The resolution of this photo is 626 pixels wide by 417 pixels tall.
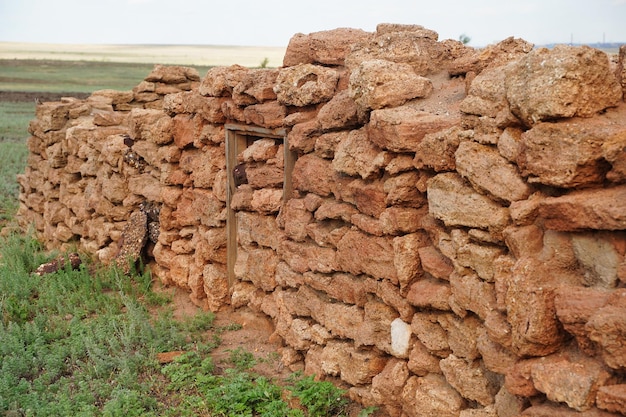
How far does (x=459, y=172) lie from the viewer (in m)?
3.93

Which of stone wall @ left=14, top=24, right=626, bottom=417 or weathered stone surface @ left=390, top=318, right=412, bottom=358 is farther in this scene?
weathered stone surface @ left=390, top=318, right=412, bottom=358

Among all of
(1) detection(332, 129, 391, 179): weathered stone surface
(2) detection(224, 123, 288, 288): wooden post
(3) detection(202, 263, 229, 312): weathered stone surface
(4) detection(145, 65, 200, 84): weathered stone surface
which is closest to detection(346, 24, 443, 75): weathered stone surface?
(1) detection(332, 129, 391, 179): weathered stone surface

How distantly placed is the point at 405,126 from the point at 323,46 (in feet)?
5.90

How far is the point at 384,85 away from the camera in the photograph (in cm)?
471

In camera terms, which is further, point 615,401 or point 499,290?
point 499,290

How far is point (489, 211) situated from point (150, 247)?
573 cm

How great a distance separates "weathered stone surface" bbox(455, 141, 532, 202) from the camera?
11.8ft

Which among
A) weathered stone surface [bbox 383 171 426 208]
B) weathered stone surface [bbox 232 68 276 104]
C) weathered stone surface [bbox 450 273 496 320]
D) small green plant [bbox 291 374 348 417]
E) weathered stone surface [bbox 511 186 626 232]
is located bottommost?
small green plant [bbox 291 374 348 417]

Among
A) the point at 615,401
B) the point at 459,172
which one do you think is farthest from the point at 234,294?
the point at 615,401

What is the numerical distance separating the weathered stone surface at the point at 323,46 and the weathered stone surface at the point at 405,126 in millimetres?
1410

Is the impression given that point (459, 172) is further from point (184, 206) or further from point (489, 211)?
point (184, 206)

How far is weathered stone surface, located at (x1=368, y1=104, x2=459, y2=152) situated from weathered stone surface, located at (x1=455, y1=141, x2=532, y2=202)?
1.53 feet

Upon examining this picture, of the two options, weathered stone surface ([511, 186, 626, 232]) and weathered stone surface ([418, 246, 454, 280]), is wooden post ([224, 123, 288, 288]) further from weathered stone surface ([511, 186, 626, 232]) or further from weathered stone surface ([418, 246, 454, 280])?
weathered stone surface ([511, 186, 626, 232])

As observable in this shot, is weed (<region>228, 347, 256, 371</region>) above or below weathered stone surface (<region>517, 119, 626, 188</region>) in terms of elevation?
below
